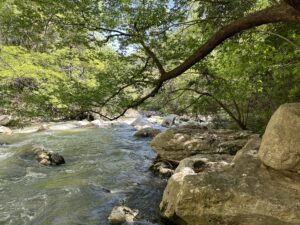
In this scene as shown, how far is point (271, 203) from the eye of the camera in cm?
378

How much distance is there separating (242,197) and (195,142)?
4.51m

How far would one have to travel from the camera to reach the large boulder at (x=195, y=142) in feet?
26.2

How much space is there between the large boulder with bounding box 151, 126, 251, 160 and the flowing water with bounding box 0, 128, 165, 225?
962 mm

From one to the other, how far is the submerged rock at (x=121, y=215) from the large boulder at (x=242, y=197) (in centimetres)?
131

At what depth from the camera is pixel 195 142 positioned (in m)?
8.48

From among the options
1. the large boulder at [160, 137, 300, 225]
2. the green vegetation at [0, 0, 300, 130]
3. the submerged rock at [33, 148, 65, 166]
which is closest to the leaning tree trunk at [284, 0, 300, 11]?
the green vegetation at [0, 0, 300, 130]

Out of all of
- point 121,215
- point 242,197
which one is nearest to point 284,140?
point 242,197

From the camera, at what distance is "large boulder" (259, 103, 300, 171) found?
401 cm

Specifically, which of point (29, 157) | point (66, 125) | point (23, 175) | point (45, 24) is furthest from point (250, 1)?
point (66, 125)

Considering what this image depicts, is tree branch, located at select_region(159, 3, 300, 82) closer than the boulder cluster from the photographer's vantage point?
Yes

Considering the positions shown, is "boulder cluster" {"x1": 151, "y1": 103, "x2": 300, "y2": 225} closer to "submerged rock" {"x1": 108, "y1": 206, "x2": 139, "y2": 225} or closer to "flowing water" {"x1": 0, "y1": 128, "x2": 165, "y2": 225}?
"submerged rock" {"x1": 108, "y1": 206, "x2": 139, "y2": 225}

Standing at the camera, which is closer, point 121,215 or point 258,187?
point 258,187

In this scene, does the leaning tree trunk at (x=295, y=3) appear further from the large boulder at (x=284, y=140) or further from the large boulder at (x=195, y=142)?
the large boulder at (x=195, y=142)

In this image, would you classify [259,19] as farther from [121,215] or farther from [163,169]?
[163,169]
